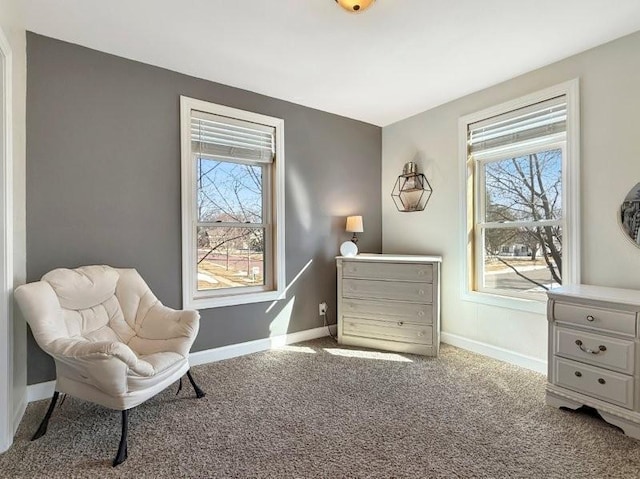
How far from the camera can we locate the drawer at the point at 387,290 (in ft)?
10.4

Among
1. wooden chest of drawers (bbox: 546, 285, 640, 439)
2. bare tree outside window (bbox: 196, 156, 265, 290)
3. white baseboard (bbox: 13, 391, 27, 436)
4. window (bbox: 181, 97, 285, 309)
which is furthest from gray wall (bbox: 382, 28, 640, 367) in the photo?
white baseboard (bbox: 13, 391, 27, 436)

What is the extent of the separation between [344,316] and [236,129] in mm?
2115

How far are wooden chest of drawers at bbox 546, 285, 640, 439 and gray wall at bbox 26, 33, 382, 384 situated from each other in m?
2.19

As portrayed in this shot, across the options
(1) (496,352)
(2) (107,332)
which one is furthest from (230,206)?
(1) (496,352)

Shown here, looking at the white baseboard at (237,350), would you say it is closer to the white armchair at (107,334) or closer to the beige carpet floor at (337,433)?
the beige carpet floor at (337,433)

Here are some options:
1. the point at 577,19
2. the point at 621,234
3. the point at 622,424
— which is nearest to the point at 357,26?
the point at 577,19

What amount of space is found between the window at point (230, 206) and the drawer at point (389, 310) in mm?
748

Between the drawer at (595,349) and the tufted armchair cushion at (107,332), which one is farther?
the drawer at (595,349)

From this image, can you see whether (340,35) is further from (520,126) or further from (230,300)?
(230,300)

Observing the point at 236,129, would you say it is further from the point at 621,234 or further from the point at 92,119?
the point at 621,234

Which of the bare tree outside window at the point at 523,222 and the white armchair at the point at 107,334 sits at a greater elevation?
the bare tree outside window at the point at 523,222

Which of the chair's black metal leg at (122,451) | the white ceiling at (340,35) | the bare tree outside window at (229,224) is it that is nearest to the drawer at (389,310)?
the bare tree outside window at (229,224)

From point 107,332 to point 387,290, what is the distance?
2.31 m

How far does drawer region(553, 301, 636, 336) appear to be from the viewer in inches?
77.0
